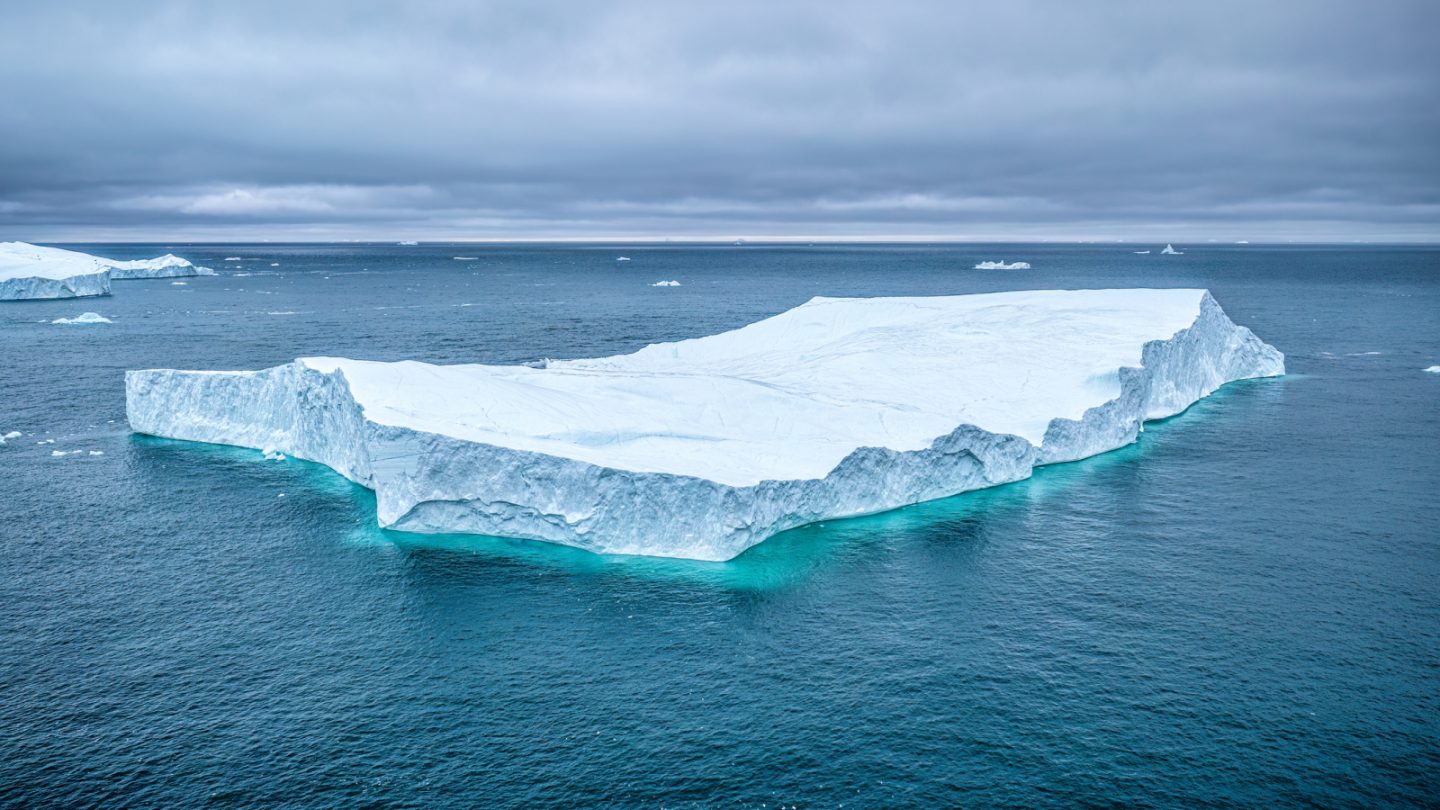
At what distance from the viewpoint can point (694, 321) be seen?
10531cm

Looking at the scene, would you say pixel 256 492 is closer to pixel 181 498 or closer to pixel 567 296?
pixel 181 498

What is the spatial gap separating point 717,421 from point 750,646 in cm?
1680

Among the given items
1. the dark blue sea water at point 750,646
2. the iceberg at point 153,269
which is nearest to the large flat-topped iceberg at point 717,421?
the dark blue sea water at point 750,646

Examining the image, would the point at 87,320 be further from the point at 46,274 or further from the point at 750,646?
the point at 750,646

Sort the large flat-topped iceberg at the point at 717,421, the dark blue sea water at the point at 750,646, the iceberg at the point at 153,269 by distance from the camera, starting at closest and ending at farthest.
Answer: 1. the dark blue sea water at the point at 750,646
2. the large flat-topped iceberg at the point at 717,421
3. the iceberg at the point at 153,269

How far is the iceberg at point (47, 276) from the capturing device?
396 ft

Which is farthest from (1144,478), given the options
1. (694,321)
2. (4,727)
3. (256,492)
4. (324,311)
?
(324,311)

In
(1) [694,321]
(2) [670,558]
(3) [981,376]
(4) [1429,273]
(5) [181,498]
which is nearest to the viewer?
(2) [670,558]

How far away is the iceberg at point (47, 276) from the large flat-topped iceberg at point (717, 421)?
8917 centimetres

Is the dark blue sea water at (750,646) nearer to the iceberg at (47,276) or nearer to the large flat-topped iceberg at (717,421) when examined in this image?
the large flat-topped iceberg at (717,421)

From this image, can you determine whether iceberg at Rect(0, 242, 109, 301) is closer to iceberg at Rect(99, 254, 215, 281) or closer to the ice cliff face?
the ice cliff face

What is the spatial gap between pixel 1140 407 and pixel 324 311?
8949 cm

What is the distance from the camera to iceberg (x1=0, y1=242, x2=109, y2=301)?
396 feet

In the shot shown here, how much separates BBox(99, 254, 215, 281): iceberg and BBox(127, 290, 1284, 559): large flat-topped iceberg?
132m
